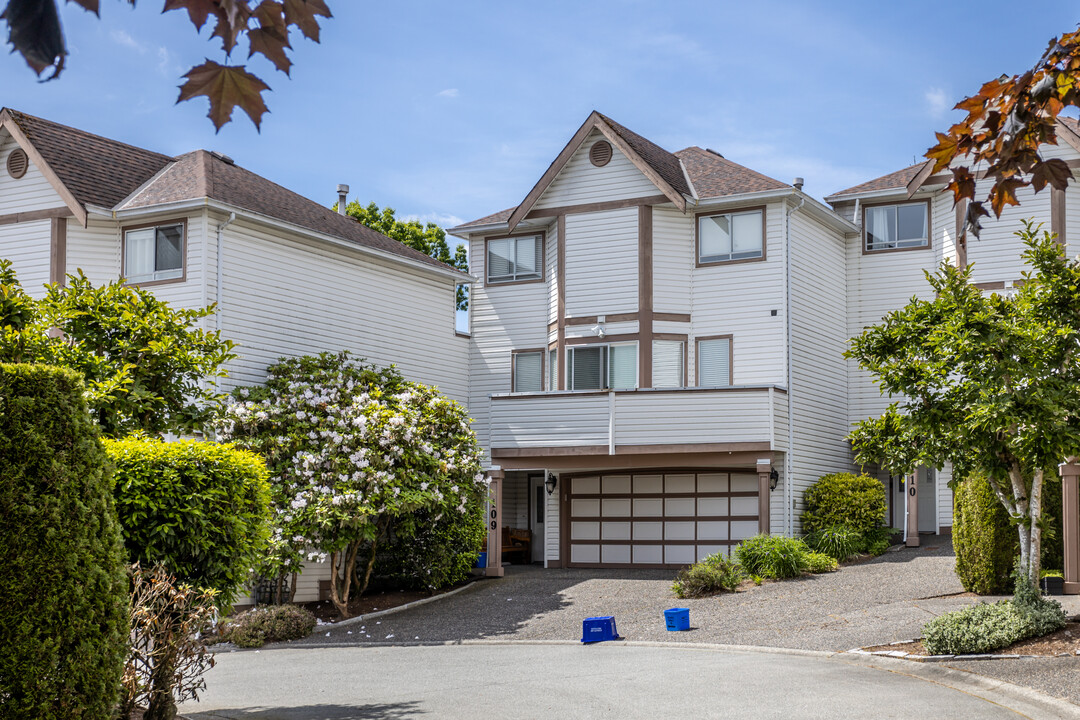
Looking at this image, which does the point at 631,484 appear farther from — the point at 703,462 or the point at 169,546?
the point at 169,546

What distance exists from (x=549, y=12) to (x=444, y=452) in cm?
1262

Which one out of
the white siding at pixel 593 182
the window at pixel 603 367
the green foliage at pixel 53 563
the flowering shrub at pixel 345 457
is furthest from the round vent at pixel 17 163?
the green foliage at pixel 53 563

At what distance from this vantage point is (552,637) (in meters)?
17.9

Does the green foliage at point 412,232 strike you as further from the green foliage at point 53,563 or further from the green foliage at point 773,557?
the green foliage at point 53,563

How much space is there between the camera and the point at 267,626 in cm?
1875

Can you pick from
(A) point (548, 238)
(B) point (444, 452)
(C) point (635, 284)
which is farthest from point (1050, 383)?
(A) point (548, 238)

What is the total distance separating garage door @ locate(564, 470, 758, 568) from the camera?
86.4ft

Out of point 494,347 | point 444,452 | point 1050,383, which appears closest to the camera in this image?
point 1050,383

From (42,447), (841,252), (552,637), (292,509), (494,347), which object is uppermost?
(841,252)

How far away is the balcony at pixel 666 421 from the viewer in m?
24.5

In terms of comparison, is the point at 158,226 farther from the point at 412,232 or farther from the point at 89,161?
the point at 412,232

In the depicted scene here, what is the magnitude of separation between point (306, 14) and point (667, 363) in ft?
77.8

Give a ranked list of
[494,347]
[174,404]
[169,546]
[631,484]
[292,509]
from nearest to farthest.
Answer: [169,546], [174,404], [292,509], [631,484], [494,347]

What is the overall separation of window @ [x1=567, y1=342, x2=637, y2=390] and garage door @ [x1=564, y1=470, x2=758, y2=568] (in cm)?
233
